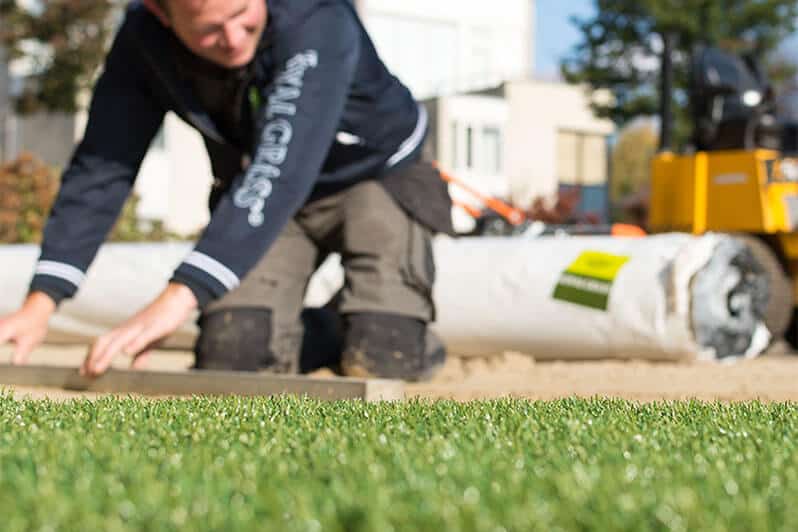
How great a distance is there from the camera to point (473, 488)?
1391 mm

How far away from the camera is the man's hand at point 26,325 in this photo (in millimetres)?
3564

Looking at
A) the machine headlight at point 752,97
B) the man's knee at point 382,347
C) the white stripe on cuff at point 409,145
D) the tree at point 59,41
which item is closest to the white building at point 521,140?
the tree at point 59,41

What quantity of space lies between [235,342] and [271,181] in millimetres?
915

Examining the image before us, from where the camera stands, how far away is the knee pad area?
418cm

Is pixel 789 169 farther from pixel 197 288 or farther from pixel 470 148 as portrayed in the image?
pixel 470 148

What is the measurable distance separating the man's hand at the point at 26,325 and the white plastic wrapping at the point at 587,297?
228 cm

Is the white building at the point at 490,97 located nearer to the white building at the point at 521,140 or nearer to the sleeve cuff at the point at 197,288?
the white building at the point at 521,140

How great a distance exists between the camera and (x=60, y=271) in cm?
387

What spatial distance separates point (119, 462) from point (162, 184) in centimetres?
2113

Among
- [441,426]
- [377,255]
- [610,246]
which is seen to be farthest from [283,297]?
[441,426]

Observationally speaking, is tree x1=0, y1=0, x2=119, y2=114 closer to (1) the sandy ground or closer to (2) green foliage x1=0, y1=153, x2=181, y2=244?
(2) green foliage x1=0, y1=153, x2=181, y2=244

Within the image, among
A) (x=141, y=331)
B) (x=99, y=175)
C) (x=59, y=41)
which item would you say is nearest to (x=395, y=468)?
(x=141, y=331)

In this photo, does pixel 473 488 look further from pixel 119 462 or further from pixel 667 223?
pixel 667 223

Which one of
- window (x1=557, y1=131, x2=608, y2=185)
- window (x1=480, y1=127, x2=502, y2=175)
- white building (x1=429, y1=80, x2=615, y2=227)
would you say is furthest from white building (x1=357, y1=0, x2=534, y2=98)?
window (x1=557, y1=131, x2=608, y2=185)
